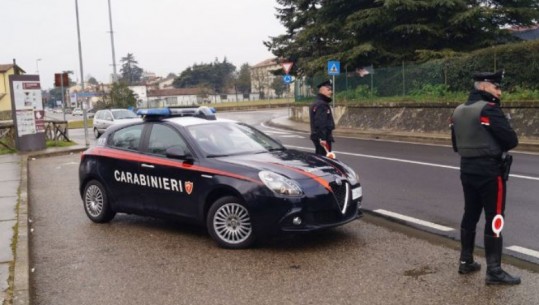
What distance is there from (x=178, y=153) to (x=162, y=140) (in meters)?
0.65

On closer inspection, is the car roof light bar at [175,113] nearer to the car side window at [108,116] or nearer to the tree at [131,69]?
the car side window at [108,116]

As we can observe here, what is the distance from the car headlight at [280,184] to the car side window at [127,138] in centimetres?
219

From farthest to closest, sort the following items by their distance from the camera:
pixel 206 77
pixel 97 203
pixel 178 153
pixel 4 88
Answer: pixel 206 77 → pixel 4 88 → pixel 97 203 → pixel 178 153

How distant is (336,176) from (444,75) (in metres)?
17.2

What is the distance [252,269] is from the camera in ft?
17.7

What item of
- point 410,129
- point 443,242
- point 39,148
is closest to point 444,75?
point 410,129

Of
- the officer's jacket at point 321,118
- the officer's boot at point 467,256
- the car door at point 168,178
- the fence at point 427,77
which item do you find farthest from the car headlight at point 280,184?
the fence at point 427,77

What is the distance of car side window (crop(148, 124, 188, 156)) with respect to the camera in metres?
6.86

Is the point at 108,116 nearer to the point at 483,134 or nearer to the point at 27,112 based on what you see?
the point at 27,112

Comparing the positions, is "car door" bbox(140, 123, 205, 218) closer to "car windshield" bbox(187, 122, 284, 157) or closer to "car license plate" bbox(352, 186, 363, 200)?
"car windshield" bbox(187, 122, 284, 157)

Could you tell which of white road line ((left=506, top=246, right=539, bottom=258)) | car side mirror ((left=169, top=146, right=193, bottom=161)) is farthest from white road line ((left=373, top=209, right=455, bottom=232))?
car side mirror ((left=169, top=146, right=193, bottom=161))

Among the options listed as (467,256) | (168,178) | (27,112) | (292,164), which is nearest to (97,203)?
(168,178)

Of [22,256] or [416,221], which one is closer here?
[22,256]

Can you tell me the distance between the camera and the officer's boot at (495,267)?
15.5 feet
